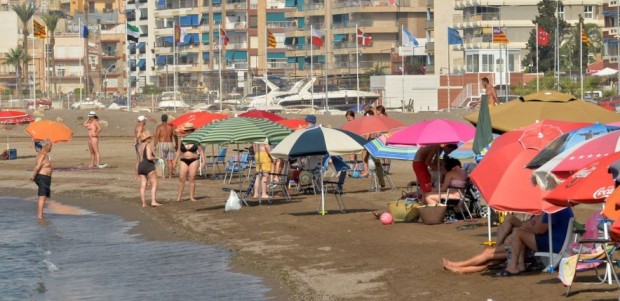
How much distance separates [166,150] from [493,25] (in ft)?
200

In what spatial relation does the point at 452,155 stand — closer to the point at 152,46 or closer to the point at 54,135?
the point at 54,135

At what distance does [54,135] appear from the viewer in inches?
1356

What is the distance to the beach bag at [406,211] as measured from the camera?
21266 millimetres

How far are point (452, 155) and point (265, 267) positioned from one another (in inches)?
205

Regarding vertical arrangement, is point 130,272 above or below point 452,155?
below

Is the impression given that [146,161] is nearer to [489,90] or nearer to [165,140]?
[165,140]

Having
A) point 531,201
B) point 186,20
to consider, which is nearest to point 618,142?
point 531,201

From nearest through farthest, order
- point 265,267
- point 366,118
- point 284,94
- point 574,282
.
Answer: point 574,282 → point 265,267 → point 366,118 → point 284,94

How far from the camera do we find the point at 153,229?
79.1 feet

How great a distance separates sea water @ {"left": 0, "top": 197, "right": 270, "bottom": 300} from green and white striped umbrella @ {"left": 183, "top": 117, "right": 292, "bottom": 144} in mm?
2269

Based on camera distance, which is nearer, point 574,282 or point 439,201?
point 574,282

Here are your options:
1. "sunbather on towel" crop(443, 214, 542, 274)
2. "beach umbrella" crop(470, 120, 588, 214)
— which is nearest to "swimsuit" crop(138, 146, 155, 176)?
"beach umbrella" crop(470, 120, 588, 214)

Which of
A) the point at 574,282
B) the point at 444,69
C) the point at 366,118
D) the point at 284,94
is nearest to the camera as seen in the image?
the point at 574,282

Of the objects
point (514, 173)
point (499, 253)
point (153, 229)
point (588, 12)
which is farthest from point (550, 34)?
point (514, 173)
